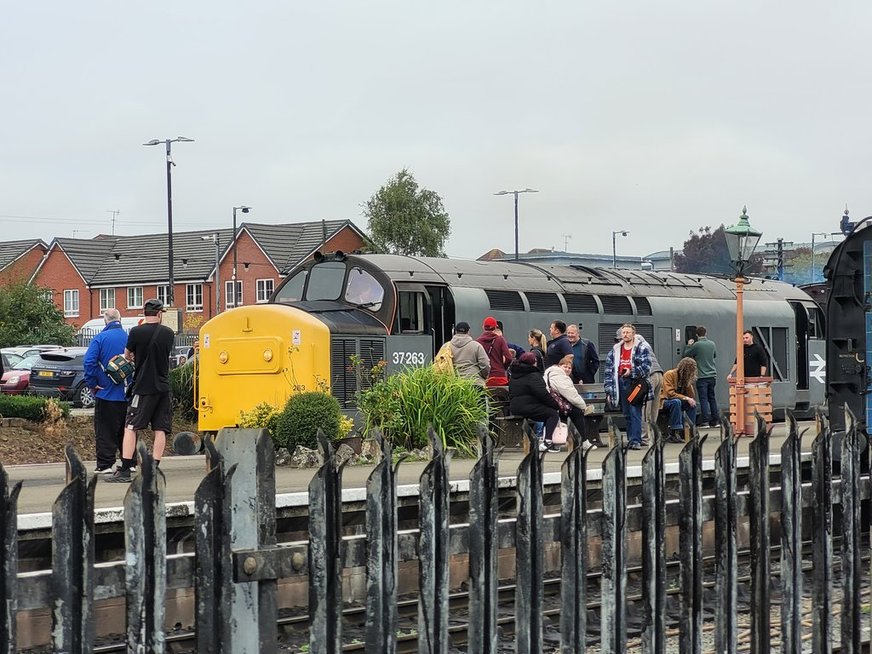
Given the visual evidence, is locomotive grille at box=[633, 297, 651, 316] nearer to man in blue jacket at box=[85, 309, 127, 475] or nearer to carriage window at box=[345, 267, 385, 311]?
carriage window at box=[345, 267, 385, 311]

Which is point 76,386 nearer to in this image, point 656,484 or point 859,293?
point 859,293

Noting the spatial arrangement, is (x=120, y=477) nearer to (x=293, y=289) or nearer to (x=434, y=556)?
(x=293, y=289)

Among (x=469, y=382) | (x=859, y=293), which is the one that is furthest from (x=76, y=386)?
(x=859, y=293)

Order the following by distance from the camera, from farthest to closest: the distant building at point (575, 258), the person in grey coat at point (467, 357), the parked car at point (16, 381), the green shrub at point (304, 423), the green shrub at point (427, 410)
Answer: the distant building at point (575, 258)
the parked car at point (16, 381)
the person in grey coat at point (467, 357)
the green shrub at point (427, 410)
the green shrub at point (304, 423)

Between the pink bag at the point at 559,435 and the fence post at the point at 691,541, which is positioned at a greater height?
the fence post at the point at 691,541

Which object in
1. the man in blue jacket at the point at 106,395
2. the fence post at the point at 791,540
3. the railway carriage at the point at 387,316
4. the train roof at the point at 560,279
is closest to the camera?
the fence post at the point at 791,540

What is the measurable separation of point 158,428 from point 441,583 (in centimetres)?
1060

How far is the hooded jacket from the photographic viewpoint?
1755 cm

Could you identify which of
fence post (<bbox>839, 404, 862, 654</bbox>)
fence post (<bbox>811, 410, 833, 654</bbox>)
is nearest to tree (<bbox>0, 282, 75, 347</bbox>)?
fence post (<bbox>839, 404, 862, 654</bbox>)

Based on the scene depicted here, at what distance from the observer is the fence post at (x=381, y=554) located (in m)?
3.54

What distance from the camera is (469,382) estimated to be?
16500 mm

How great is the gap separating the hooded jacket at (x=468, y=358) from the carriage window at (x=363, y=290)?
2.51 meters

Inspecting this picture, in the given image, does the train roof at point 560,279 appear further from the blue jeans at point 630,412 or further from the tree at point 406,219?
the tree at point 406,219

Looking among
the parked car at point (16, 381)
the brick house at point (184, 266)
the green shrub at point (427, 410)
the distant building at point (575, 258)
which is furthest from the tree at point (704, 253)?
the green shrub at point (427, 410)
